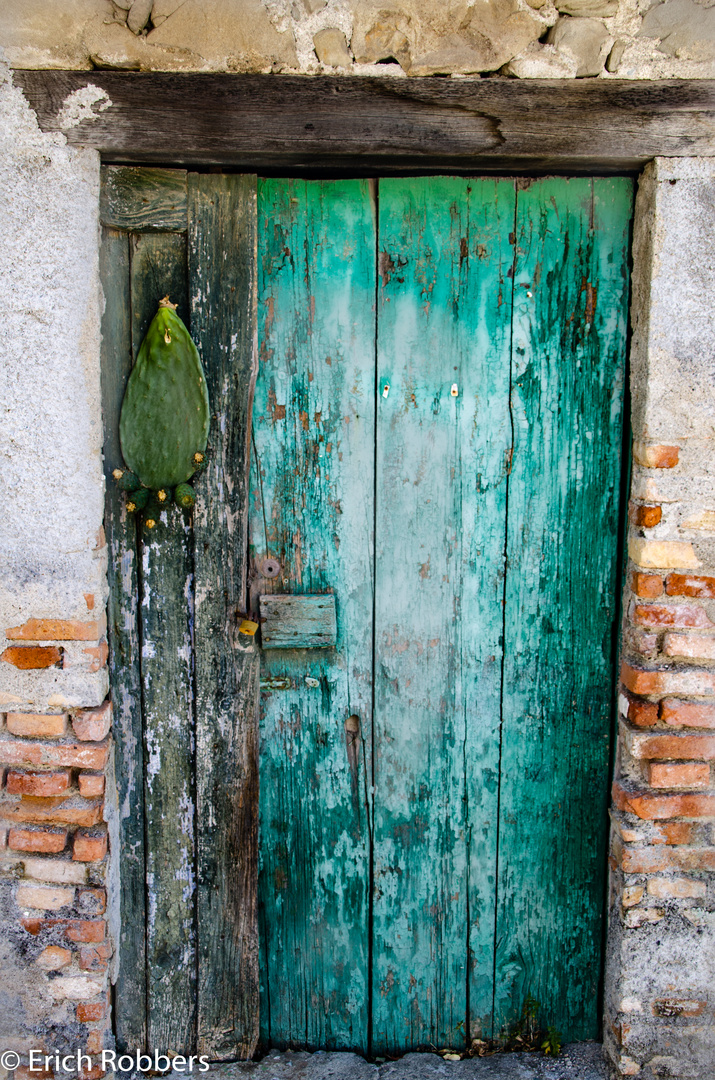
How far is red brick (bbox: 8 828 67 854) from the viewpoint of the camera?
1.60 metres

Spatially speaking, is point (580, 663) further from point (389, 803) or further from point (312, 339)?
point (312, 339)

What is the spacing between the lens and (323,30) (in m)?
1.45

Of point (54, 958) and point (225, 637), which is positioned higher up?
point (225, 637)

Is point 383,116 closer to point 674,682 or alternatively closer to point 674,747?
point 674,682

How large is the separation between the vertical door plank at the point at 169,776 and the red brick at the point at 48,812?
155 millimetres

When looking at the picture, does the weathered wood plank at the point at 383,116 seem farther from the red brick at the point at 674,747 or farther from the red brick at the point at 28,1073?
the red brick at the point at 28,1073

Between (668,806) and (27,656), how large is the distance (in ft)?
4.90

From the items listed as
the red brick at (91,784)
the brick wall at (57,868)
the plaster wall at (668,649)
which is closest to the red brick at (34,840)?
the brick wall at (57,868)

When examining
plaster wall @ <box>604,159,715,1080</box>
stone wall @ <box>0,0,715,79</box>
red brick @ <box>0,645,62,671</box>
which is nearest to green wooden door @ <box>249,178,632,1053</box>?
plaster wall @ <box>604,159,715,1080</box>

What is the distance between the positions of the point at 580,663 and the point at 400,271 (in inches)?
41.3

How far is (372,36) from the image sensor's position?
1.46 m

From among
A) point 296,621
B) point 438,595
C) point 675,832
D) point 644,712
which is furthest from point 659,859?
point 296,621

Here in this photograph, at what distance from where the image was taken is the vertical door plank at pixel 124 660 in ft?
5.27

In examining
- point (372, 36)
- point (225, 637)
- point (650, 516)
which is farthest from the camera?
point (225, 637)
